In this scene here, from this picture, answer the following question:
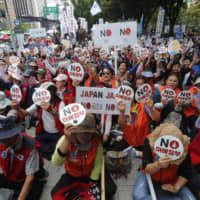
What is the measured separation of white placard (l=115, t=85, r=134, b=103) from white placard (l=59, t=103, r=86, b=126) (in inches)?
33.7

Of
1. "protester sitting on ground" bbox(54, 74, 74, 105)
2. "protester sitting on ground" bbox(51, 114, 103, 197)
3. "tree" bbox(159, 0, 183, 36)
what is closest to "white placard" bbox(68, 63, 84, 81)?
"protester sitting on ground" bbox(54, 74, 74, 105)

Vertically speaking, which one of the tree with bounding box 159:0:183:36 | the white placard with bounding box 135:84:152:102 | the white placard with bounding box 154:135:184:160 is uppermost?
the tree with bounding box 159:0:183:36

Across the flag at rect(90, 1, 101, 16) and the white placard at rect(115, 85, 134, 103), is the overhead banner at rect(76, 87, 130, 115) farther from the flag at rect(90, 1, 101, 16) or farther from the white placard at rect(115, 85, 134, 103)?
the flag at rect(90, 1, 101, 16)

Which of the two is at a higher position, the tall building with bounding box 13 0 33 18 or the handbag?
the tall building with bounding box 13 0 33 18

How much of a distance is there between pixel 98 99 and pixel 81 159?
934 mm

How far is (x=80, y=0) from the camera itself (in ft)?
148

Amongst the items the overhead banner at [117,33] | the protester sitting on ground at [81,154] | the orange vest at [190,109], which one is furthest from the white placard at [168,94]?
the overhead banner at [117,33]

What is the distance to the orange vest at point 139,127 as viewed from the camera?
108 inches

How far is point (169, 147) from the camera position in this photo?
1.61 meters

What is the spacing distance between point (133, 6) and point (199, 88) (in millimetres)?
21497

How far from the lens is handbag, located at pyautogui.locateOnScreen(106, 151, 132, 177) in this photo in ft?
8.60

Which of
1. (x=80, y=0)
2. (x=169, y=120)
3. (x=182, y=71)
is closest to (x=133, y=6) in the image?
(x=182, y=71)

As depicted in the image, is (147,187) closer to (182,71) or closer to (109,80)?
(109,80)

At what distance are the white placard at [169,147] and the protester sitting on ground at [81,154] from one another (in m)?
0.68
